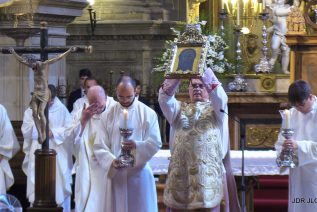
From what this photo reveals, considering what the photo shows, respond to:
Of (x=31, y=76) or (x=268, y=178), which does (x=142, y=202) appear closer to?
(x=268, y=178)

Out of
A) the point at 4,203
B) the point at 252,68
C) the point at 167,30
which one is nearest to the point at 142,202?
the point at 4,203

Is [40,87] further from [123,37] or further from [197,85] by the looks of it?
[123,37]

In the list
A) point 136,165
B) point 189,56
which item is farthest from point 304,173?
point 136,165

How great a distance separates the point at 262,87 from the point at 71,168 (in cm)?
309

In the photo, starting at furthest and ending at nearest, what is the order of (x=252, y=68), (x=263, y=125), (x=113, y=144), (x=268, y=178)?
(x=252, y=68)
(x=263, y=125)
(x=268, y=178)
(x=113, y=144)

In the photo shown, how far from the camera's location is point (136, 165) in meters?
13.3

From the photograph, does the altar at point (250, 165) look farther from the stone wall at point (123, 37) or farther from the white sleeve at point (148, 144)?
the stone wall at point (123, 37)

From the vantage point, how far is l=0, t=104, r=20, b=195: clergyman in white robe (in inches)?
676

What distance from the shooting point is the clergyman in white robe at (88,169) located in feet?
45.5

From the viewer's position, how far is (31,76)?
21.6 metres

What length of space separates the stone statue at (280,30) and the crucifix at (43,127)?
6.98 meters

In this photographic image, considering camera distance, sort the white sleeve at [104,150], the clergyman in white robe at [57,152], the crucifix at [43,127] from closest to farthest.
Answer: the crucifix at [43,127] → the white sleeve at [104,150] → the clergyman in white robe at [57,152]

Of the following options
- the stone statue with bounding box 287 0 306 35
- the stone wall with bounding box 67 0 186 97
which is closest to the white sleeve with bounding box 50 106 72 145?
the stone statue with bounding box 287 0 306 35

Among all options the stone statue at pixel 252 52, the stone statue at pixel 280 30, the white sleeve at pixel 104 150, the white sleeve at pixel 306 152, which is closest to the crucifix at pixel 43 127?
the white sleeve at pixel 104 150
